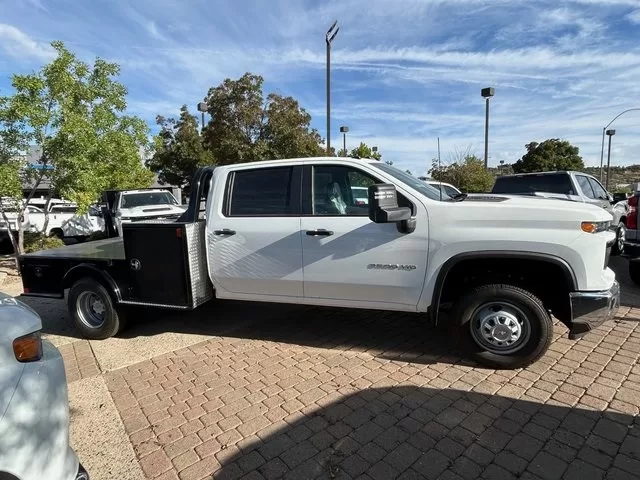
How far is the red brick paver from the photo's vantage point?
270 centimetres

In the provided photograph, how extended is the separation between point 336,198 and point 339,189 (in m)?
0.11

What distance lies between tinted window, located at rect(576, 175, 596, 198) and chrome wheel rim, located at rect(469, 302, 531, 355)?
661 centimetres

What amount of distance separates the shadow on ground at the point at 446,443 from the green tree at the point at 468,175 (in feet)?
63.7

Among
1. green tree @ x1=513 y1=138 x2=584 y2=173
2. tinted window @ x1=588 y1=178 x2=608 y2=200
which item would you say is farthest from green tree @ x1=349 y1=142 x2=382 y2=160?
tinted window @ x1=588 y1=178 x2=608 y2=200

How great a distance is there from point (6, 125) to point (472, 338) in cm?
889

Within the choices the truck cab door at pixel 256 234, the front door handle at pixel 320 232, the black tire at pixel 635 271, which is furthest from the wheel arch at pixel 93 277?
the black tire at pixel 635 271

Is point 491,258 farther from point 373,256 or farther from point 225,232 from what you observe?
point 225,232

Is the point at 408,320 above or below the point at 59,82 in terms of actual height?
below

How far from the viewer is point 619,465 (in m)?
2.58

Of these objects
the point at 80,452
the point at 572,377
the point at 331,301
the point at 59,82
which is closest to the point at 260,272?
the point at 331,301

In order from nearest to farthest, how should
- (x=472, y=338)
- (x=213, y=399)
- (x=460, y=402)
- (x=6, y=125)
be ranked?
1. (x=460, y=402)
2. (x=213, y=399)
3. (x=472, y=338)
4. (x=6, y=125)

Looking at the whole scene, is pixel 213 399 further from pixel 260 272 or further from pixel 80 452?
pixel 260 272

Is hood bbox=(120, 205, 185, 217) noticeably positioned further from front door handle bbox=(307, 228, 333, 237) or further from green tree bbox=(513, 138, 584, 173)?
green tree bbox=(513, 138, 584, 173)

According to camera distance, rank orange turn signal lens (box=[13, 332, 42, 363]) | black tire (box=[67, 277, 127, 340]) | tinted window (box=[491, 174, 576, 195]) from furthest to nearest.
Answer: tinted window (box=[491, 174, 576, 195])
black tire (box=[67, 277, 127, 340])
orange turn signal lens (box=[13, 332, 42, 363])
